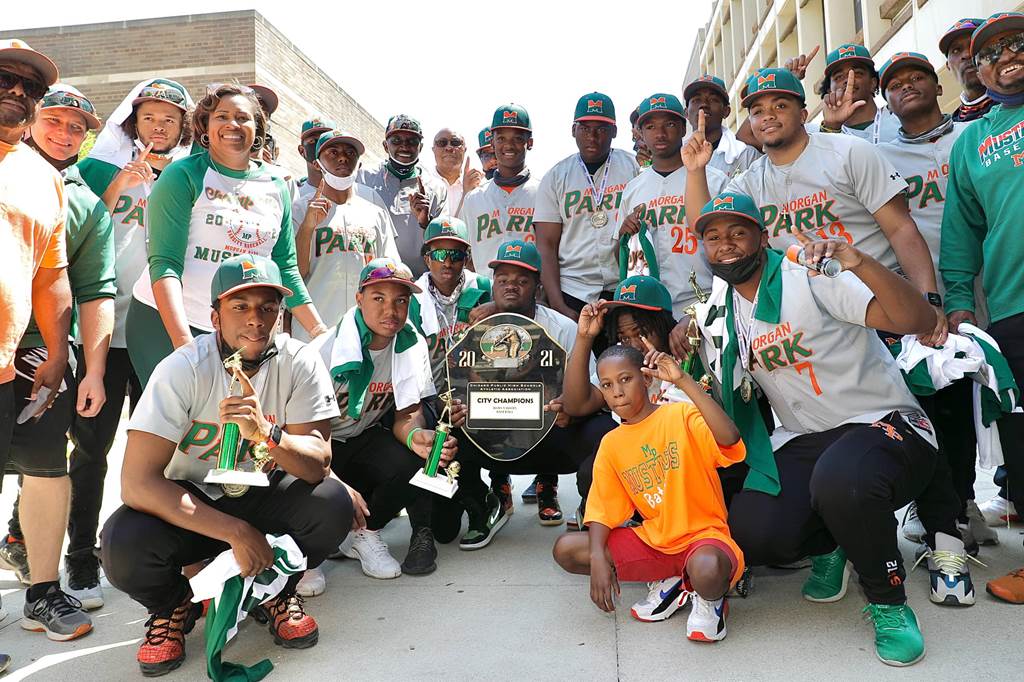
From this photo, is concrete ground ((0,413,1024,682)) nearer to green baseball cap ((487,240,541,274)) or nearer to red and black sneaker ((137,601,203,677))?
red and black sneaker ((137,601,203,677))

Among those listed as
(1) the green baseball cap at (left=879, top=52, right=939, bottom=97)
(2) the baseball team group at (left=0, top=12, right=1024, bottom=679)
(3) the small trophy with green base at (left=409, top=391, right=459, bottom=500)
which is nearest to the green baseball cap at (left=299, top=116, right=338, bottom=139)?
(2) the baseball team group at (left=0, top=12, right=1024, bottom=679)

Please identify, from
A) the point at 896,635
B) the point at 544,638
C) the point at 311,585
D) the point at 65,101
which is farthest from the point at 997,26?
the point at 65,101

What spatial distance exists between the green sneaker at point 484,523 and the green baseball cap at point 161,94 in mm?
2867

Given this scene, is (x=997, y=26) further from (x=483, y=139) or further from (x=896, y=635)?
(x=483, y=139)

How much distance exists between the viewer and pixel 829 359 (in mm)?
3414

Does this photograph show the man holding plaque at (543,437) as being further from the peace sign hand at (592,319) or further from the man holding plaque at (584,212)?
the peace sign hand at (592,319)


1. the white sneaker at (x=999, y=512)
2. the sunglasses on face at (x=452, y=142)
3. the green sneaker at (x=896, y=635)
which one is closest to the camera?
the green sneaker at (x=896, y=635)

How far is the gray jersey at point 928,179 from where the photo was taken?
421 cm

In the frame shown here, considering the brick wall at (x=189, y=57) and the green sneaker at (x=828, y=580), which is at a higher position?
the brick wall at (x=189, y=57)

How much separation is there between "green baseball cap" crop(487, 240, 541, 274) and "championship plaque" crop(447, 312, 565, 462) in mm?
408

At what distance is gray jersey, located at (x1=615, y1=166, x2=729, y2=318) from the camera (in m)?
4.73

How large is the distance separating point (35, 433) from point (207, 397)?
880 millimetres

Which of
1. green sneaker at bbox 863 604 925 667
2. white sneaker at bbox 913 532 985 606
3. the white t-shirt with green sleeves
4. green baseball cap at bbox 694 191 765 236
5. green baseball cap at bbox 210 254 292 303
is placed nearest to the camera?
green sneaker at bbox 863 604 925 667

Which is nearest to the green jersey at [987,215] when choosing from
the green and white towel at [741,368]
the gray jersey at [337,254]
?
the green and white towel at [741,368]
